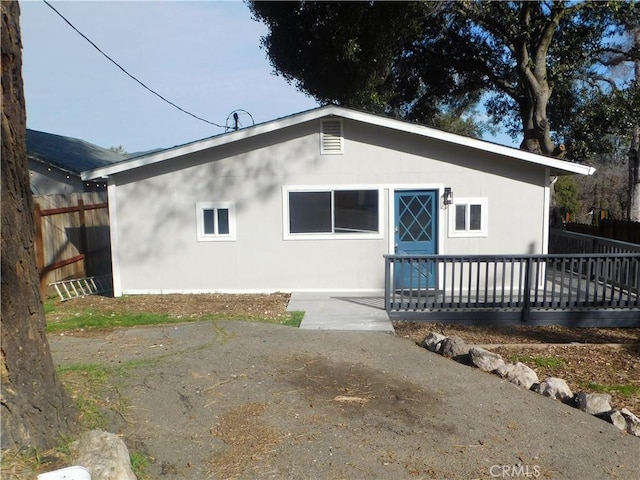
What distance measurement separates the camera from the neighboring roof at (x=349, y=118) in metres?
9.91

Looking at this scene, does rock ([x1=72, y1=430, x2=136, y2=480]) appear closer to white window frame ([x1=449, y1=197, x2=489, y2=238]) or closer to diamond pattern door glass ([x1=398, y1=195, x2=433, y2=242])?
diamond pattern door glass ([x1=398, y1=195, x2=433, y2=242])

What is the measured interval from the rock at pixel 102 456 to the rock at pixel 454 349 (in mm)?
4138

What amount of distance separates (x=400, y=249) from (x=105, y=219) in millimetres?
8426

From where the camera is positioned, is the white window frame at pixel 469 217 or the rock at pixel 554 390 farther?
the white window frame at pixel 469 217

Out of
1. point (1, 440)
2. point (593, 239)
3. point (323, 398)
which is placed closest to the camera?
point (1, 440)

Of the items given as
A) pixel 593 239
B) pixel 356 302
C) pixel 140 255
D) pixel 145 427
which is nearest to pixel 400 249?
pixel 356 302

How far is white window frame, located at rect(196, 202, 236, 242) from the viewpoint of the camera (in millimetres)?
10500

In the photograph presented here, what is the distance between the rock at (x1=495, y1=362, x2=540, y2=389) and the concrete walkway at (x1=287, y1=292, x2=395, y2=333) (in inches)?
86.0

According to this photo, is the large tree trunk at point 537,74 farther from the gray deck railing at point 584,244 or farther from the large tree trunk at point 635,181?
the large tree trunk at point 635,181

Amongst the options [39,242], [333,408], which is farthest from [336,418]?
[39,242]

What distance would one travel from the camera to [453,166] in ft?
33.9

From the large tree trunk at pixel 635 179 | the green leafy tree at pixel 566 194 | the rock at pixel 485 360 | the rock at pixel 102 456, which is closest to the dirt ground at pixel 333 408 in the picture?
the rock at pixel 485 360

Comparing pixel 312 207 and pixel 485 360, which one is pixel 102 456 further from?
pixel 312 207

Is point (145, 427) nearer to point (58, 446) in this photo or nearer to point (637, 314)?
point (58, 446)
